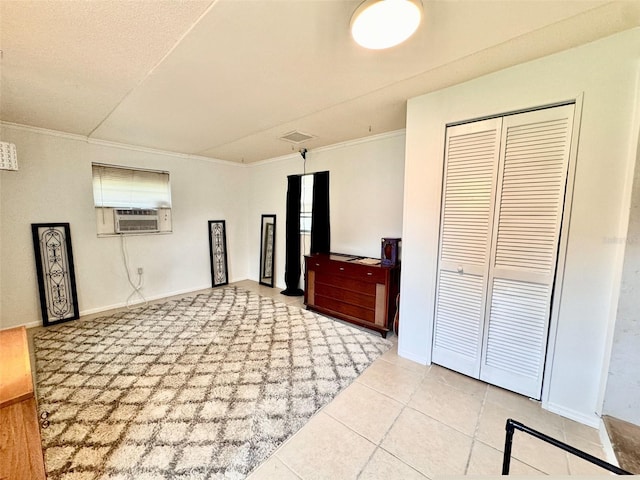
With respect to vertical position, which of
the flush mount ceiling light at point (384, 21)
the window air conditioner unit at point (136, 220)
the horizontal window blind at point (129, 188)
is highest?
the flush mount ceiling light at point (384, 21)

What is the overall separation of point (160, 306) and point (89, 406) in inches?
82.3

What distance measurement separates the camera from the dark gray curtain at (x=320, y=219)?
3979 mm

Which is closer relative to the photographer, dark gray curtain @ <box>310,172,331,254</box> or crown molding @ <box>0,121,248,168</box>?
crown molding @ <box>0,121,248,168</box>

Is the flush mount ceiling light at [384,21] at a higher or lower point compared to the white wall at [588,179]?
higher

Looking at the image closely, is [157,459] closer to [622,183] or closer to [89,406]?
[89,406]

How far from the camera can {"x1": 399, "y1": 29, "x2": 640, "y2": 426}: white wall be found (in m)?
1.49

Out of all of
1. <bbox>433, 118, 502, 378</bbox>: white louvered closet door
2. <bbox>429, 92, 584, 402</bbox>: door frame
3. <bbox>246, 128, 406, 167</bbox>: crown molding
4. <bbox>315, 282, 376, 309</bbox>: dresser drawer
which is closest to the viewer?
<bbox>429, 92, 584, 402</bbox>: door frame

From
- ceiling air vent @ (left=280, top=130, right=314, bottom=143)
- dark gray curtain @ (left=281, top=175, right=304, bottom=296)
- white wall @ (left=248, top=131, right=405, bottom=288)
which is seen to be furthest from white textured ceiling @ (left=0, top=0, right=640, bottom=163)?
dark gray curtain @ (left=281, top=175, right=304, bottom=296)

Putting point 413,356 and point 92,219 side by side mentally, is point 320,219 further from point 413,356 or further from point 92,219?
point 92,219

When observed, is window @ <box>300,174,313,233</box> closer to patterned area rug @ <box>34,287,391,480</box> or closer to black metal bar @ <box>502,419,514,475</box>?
patterned area rug @ <box>34,287,391,480</box>

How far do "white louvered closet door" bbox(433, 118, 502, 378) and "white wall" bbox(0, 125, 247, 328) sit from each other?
4.00 meters

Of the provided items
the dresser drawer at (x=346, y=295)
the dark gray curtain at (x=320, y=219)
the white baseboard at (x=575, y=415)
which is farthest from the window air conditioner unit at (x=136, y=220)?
the white baseboard at (x=575, y=415)

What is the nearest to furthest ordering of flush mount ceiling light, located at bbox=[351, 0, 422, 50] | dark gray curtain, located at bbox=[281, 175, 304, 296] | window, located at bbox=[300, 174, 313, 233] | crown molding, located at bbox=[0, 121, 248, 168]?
flush mount ceiling light, located at bbox=[351, 0, 422, 50] < crown molding, located at bbox=[0, 121, 248, 168] < window, located at bbox=[300, 174, 313, 233] < dark gray curtain, located at bbox=[281, 175, 304, 296]

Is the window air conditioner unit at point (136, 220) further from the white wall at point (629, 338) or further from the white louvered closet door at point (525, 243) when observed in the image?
the white wall at point (629, 338)
